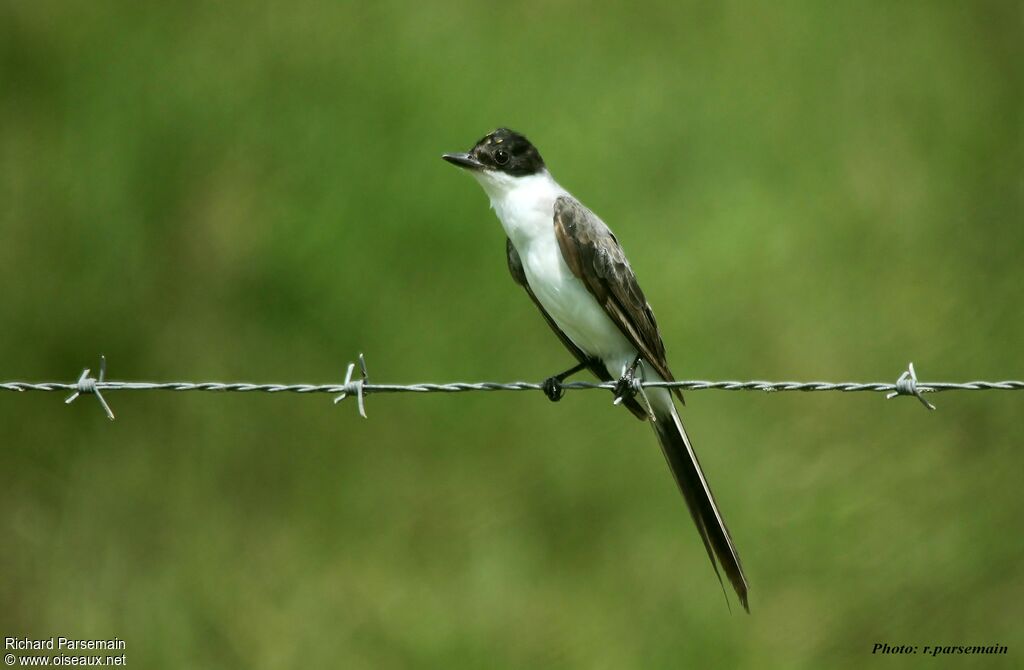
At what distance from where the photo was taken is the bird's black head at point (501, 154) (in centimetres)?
553

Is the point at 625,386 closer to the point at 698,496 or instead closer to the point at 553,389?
the point at 553,389

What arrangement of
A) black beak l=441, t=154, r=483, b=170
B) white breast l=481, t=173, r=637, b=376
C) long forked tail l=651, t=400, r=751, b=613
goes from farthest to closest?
black beak l=441, t=154, r=483, b=170
white breast l=481, t=173, r=637, b=376
long forked tail l=651, t=400, r=751, b=613

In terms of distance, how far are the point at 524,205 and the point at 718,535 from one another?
175 cm

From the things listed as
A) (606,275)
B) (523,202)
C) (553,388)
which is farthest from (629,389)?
(523,202)

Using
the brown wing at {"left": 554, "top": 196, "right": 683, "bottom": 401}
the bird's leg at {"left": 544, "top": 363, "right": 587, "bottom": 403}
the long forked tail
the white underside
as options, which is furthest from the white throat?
the long forked tail

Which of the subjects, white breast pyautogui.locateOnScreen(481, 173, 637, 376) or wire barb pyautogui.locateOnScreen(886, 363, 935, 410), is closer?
wire barb pyautogui.locateOnScreen(886, 363, 935, 410)

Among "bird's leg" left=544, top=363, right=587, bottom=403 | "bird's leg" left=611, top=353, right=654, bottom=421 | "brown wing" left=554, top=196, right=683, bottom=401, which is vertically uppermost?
"brown wing" left=554, top=196, right=683, bottom=401

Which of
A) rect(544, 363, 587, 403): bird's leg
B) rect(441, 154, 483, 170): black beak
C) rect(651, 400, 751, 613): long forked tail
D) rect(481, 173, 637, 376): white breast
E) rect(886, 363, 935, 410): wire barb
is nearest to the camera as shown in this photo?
rect(886, 363, 935, 410): wire barb

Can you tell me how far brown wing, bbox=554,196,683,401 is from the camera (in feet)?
17.0

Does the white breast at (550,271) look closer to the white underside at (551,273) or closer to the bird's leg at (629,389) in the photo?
the white underside at (551,273)

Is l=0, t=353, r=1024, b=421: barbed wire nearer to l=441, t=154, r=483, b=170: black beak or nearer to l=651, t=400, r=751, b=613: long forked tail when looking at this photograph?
l=651, t=400, r=751, b=613: long forked tail

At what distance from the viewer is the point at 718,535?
4832 millimetres

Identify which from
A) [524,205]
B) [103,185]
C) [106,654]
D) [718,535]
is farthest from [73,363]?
[718,535]

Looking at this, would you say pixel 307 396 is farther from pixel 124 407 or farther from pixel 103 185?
pixel 103 185
